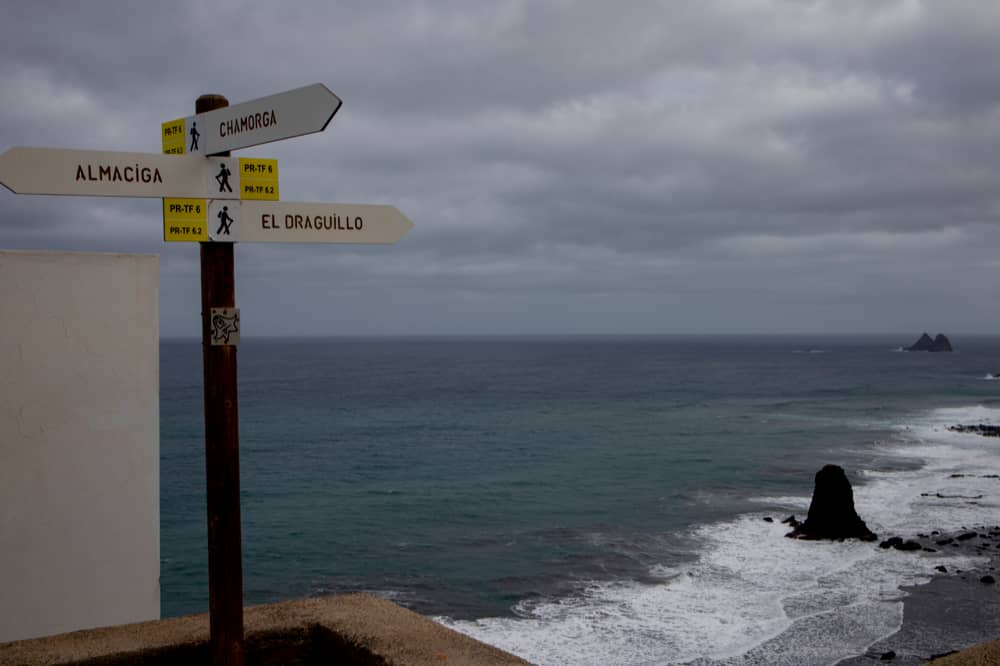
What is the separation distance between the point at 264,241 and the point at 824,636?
17075 millimetres

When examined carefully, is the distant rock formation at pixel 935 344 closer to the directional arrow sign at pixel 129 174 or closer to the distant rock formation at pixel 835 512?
the distant rock formation at pixel 835 512

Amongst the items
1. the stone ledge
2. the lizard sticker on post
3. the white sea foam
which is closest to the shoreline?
the white sea foam

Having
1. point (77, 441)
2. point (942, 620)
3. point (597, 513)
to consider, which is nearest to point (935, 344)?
point (597, 513)

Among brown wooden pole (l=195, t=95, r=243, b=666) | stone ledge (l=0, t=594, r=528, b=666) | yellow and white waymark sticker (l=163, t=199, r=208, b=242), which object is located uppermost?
yellow and white waymark sticker (l=163, t=199, r=208, b=242)

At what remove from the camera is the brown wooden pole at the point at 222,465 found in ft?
12.8

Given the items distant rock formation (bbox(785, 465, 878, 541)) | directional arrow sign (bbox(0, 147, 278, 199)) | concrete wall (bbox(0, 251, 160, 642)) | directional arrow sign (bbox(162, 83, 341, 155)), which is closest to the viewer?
directional arrow sign (bbox(0, 147, 278, 199))

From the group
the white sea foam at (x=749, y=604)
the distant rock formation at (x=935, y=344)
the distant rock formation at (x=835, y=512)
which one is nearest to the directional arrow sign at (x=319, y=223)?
the white sea foam at (x=749, y=604)

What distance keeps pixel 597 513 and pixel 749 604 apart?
12.9 m

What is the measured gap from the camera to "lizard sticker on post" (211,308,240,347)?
152 inches

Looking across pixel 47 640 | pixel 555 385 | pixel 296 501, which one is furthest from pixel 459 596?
pixel 555 385

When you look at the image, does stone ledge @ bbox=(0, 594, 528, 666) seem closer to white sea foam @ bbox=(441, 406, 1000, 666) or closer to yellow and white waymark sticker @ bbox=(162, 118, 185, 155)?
yellow and white waymark sticker @ bbox=(162, 118, 185, 155)

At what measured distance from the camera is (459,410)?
229 ft

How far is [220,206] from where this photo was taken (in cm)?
395

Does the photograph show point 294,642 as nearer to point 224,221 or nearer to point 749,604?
point 224,221
